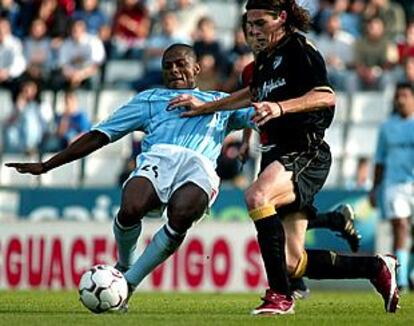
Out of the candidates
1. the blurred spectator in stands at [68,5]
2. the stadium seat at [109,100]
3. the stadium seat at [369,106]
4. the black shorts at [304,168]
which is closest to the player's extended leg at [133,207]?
the black shorts at [304,168]

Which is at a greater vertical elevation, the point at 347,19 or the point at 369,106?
the point at 347,19

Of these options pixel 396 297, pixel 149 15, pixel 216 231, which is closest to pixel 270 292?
pixel 396 297

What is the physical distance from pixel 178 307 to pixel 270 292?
150cm

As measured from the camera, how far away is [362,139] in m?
20.9

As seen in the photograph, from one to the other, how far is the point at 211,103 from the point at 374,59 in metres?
11.1

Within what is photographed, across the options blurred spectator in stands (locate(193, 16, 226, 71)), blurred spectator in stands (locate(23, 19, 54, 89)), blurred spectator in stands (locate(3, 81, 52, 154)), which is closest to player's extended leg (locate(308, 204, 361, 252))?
blurred spectator in stands (locate(193, 16, 226, 71))

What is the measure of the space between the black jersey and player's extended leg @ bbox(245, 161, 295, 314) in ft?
1.24

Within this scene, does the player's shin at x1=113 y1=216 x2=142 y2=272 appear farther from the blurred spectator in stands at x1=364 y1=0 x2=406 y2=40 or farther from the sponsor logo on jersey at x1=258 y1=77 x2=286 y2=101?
the blurred spectator in stands at x1=364 y1=0 x2=406 y2=40

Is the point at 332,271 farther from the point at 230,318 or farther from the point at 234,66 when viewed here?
the point at 234,66

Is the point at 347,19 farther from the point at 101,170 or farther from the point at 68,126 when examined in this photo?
the point at 68,126

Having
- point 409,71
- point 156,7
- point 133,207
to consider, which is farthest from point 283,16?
point 156,7

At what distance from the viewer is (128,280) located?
10438 mm

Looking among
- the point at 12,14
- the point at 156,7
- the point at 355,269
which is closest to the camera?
the point at 355,269

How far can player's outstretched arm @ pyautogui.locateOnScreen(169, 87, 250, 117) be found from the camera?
1079 centimetres
